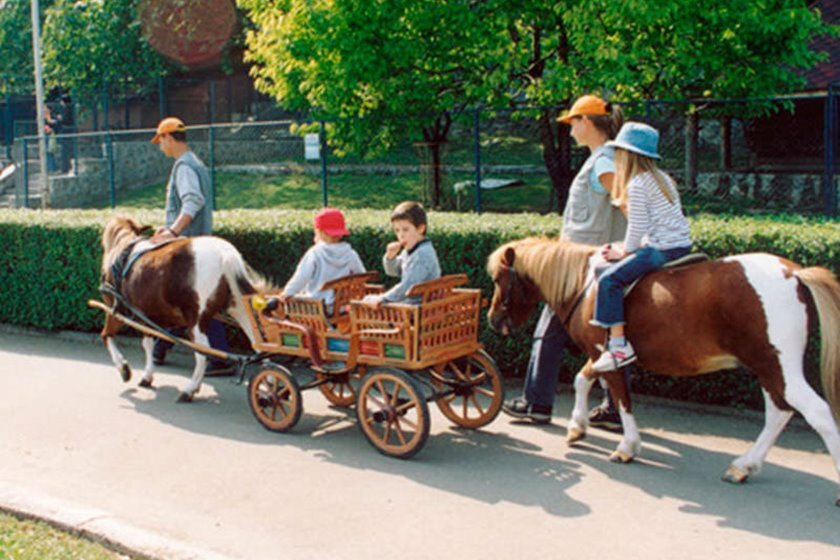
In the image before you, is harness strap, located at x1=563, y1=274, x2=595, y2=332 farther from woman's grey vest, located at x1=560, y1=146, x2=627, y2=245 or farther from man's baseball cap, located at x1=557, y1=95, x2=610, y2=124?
man's baseball cap, located at x1=557, y1=95, x2=610, y2=124

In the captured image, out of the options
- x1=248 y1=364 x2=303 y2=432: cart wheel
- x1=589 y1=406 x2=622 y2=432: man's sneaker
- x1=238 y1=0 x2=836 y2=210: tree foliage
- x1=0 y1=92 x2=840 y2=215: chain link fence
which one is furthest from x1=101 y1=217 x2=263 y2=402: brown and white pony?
x1=238 y1=0 x2=836 y2=210: tree foliage

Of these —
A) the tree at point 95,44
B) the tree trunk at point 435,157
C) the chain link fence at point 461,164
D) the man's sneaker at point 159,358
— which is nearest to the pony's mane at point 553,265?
the man's sneaker at point 159,358

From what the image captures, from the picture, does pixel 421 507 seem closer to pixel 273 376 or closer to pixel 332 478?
pixel 332 478

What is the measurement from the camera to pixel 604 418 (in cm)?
759

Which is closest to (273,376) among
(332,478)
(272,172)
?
(332,478)

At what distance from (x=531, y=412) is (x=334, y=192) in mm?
18513

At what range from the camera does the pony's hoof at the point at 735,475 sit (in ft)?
20.3

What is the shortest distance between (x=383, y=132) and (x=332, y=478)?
1031 cm

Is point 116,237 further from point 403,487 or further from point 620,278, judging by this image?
point 620,278

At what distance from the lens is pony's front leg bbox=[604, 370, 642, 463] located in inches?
260

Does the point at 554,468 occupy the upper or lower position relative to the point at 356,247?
lower

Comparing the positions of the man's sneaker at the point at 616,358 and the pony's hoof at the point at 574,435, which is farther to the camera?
the pony's hoof at the point at 574,435

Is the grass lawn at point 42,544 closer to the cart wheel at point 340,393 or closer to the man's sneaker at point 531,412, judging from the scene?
the cart wheel at point 340,393

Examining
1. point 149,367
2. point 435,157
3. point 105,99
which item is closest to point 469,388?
point 149,367
